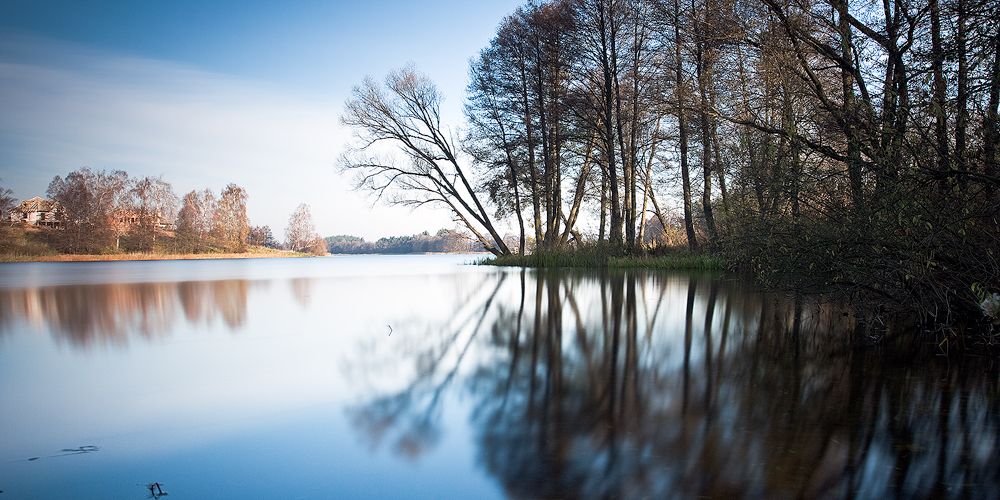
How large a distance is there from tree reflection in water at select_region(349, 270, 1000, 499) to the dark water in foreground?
0.04 feet

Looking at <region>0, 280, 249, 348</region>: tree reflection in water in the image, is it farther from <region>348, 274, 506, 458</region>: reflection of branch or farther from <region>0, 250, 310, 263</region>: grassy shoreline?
<region>0, 250, 310, 263</region>: grassy shoreline

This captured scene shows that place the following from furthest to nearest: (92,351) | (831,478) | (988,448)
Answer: (92,351), (988,448), (831,478)

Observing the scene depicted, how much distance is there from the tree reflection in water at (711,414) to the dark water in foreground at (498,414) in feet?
0.04

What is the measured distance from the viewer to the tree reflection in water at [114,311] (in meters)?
5.27

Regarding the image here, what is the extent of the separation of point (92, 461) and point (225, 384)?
124cm

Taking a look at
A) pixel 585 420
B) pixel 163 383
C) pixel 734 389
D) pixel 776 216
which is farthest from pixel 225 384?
pixel 776 216

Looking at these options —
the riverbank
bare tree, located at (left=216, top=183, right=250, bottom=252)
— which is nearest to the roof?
the riverbank

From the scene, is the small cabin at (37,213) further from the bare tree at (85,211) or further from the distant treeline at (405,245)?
the distant treeline at (405,245)

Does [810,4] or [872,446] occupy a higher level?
[810,4]

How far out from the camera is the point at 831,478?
1.69 m

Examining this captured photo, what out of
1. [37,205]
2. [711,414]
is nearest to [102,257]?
[37,205]

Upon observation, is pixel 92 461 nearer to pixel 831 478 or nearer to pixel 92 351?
pixel 831 478

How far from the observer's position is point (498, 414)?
2453 mm

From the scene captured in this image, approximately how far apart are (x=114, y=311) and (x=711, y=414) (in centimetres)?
781
